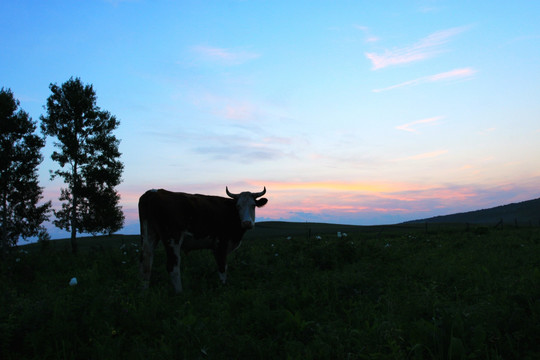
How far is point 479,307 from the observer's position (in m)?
5.33

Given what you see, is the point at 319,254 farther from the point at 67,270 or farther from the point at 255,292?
the point at 67,270

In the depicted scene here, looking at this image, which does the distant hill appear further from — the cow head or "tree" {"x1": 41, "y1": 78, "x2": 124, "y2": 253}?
the cow head

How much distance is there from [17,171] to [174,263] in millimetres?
28855

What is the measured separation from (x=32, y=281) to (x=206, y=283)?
554 centimetres

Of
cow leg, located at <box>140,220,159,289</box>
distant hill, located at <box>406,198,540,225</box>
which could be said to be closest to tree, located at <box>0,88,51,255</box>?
cow leg, located at <box>140,220,159,289</box>

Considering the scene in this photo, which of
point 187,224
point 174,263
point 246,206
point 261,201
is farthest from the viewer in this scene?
point 261,201

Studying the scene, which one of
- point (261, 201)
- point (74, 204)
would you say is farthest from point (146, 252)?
point (74, 204)

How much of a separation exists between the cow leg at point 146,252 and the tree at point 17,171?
26.6 metres

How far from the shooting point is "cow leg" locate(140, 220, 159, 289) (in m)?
9.25

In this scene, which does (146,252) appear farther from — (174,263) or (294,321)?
(294,321)

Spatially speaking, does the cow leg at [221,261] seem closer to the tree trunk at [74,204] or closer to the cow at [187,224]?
the cow at [187,224]

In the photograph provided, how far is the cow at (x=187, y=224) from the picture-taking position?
9.29 meters

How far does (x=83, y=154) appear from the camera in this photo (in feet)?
102

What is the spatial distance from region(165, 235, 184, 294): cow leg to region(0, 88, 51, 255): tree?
1079 inches
